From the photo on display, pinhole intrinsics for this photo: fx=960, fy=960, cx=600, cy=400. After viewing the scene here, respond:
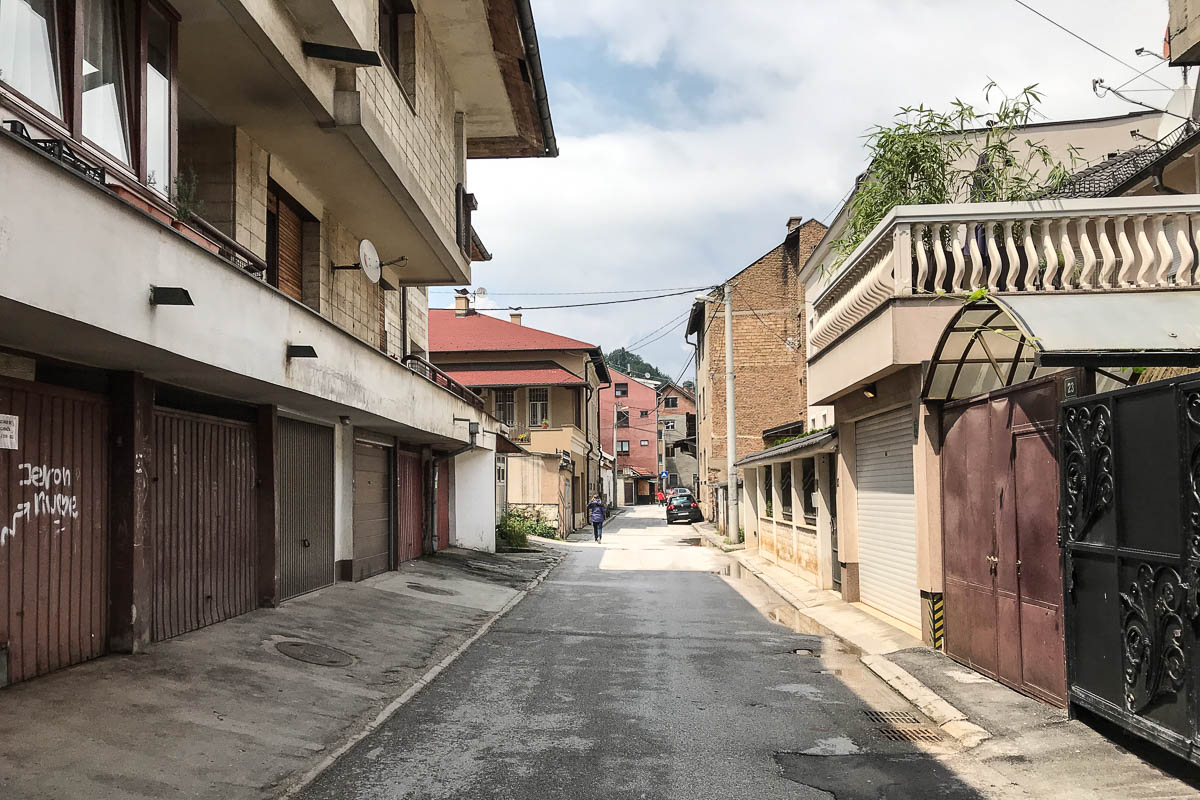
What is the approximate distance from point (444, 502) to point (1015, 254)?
17.0 m

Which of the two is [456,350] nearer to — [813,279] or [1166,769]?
[813,279]

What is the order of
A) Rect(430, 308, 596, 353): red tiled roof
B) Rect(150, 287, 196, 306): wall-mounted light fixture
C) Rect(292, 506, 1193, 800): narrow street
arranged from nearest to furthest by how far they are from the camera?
Rect(292, 506, 1193, 800): narrow street
Rect(150, 287, 196, 306): wall-mounted light fixture
Rect(430, 308, 596, 353): red tiled roof

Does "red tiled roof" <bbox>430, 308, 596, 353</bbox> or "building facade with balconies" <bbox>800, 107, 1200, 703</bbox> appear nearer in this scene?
"building facade with balconies" <bbox>800, 107, 1200, 703</bbox>

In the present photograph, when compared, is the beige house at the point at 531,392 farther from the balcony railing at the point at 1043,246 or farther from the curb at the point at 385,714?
the balcony railing at the point at 1043,246

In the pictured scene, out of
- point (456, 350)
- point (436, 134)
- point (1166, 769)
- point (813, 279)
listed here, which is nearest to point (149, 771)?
point (1166, 769)

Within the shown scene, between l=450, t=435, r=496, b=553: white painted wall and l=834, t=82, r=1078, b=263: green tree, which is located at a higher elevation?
l=834, t=82, r=1078, b=263: green tree

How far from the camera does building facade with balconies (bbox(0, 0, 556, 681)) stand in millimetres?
6055

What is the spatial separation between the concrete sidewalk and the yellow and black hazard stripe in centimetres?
536

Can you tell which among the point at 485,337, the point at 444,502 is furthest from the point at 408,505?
the point at 485,337

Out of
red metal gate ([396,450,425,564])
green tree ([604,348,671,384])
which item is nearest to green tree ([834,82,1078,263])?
red metal gate ([396,450,425,564])

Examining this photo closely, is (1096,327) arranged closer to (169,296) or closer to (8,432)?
(169,296)

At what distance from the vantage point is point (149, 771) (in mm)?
5586

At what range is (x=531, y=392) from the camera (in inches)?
1551

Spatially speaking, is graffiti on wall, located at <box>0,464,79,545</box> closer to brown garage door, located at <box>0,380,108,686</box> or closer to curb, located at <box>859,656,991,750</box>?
brown garage door, located at <box>0,380,108,686</box>
